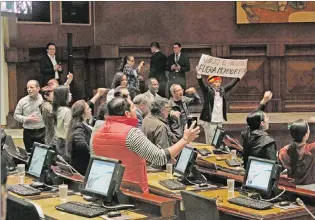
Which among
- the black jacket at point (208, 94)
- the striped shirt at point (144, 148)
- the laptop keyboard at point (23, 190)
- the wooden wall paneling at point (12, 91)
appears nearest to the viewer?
the striped shirt at point (144, 148)

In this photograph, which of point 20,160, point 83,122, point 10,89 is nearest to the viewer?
point 83,122

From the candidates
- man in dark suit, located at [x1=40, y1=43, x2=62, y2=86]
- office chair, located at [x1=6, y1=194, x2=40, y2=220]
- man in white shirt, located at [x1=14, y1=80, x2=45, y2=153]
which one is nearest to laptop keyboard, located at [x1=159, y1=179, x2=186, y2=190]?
office chair, located at [x1=6, y1=194, x2=40, y2=220]

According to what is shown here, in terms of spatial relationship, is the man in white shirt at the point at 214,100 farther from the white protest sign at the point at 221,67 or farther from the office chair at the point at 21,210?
the office chair at the point at 21,210

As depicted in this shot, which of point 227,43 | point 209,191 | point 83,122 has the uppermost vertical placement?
point 227,43

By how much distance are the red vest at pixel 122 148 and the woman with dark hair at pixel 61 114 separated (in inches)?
84.7

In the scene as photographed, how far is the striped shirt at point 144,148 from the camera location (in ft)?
15.7

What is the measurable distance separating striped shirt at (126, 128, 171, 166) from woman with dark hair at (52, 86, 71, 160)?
2.39m

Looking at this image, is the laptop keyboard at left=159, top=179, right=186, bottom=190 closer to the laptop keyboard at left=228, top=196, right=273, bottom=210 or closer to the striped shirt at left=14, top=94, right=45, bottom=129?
the laptop keyboard at left=228, top=196, right=273, bottom=210

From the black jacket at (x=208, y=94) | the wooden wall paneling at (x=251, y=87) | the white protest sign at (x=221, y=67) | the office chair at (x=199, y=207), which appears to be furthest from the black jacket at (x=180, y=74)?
the office chair at (x=199, y=207)

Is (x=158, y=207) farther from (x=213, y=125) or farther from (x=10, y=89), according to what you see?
(x=10, y=89)

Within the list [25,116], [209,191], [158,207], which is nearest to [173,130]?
[25,116]

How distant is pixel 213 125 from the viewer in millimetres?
10094

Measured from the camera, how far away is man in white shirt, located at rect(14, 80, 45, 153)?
27.9ft

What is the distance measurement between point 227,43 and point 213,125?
375cm
